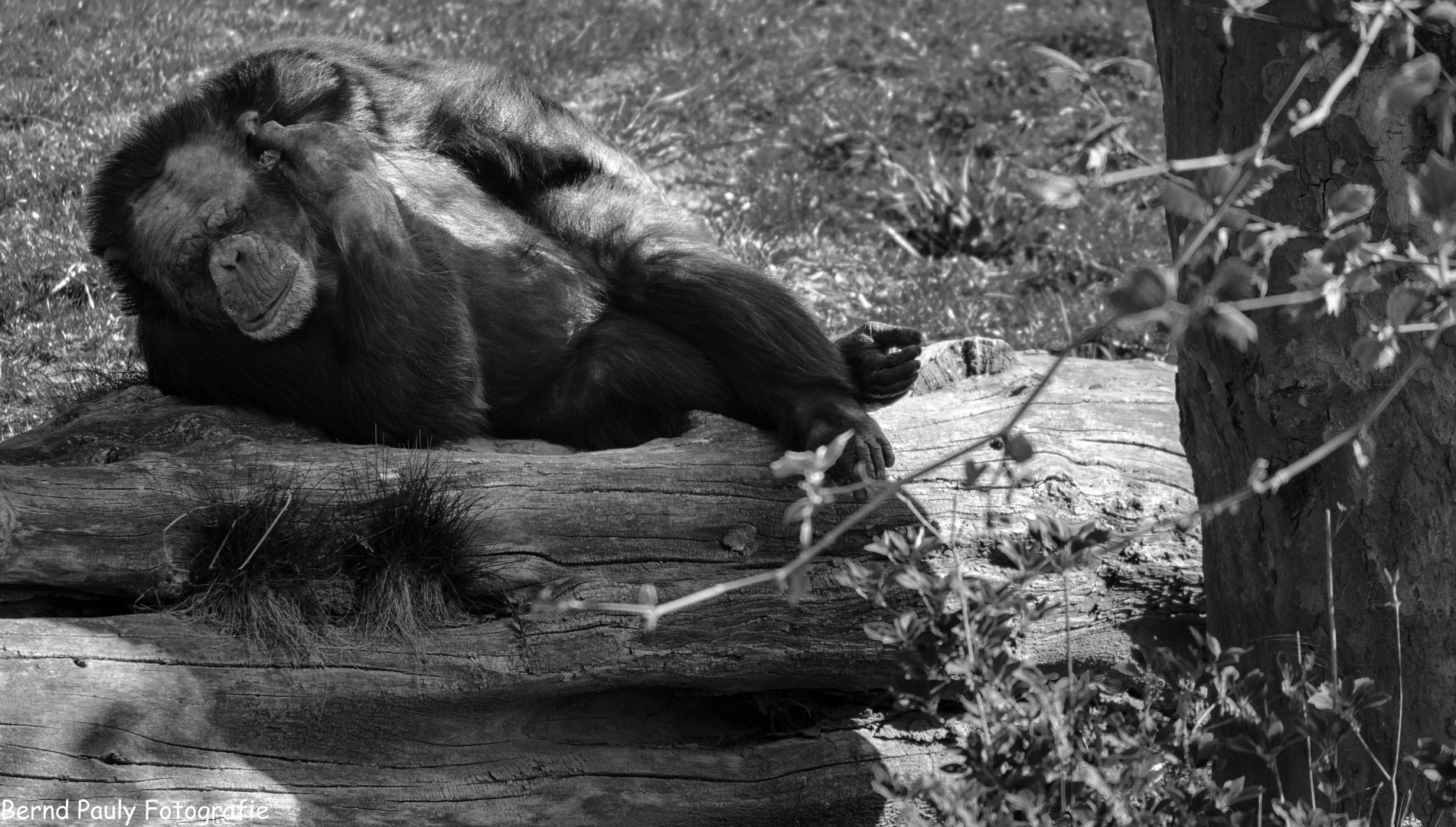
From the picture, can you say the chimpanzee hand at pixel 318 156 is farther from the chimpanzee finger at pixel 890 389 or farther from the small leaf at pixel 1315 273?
the small leaf at pixel 1315 273

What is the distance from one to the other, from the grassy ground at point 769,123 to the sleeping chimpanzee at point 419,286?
1.18 metres

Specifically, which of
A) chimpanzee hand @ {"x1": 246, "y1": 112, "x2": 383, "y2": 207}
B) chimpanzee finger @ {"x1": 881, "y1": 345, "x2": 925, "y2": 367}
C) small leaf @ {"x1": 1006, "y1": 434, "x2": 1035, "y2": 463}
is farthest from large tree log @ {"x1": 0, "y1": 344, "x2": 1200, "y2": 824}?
chimpanzee hand @ {"x1": 246, "y1": 112, "x2": 383, "y2": 207}

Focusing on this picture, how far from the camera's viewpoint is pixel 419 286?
3746mm

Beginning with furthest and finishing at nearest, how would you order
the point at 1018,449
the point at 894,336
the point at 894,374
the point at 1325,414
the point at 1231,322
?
the point at 894,336 → the point at 894,374 → the point at 1325,414 → the point at 1018,449 → the point at 1231,322

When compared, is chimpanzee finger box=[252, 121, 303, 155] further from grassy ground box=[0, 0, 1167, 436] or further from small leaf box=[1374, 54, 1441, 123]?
small leaf box=[1374, 54, 1441, 123]

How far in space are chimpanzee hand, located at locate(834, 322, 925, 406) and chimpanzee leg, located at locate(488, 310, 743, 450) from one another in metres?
0.37

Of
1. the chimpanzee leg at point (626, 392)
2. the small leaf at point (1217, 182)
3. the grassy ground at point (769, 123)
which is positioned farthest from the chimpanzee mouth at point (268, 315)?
the small leaf at point (1217, 182)

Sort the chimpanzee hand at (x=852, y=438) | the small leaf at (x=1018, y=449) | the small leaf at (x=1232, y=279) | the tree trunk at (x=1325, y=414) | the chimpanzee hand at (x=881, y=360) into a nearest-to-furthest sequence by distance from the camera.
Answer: the small leaf at (x=1232, y=279) → the small leaf at (x=1018, y=449) → the tree trunk at (x=1325, y=414) → the chimpanzee hand at (x=852, y=438) → the chimpanzee hand at (x=881, y=360)

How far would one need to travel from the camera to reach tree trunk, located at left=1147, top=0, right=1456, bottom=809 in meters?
2.58

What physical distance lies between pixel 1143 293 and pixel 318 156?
286 centimetres

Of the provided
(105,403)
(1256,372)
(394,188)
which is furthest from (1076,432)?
(105,403)

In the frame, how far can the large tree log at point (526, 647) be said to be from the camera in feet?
9.01

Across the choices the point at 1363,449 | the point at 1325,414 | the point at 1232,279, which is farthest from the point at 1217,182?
the point at 1325,414

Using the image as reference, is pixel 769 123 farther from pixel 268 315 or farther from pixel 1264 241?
pixel 1264 241
